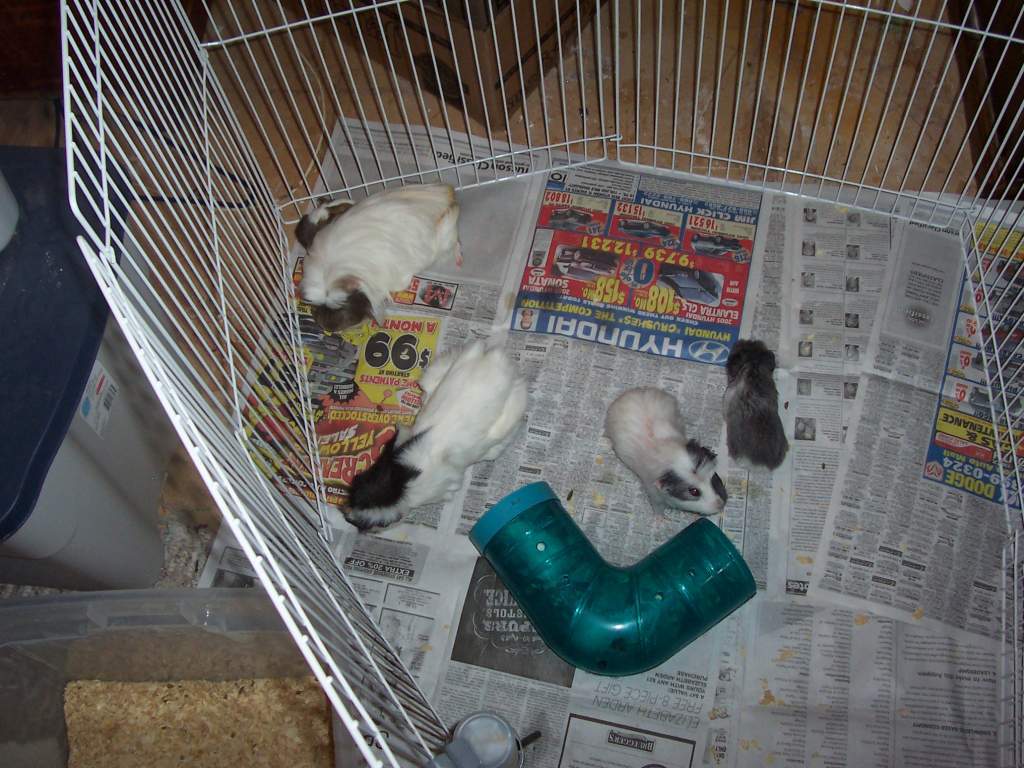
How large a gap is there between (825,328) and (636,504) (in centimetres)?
51

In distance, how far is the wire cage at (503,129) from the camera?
1.35m

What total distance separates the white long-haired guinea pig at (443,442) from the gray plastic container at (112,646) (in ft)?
0.79

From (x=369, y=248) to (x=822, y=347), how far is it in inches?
35.4

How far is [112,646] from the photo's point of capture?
1.35 meters

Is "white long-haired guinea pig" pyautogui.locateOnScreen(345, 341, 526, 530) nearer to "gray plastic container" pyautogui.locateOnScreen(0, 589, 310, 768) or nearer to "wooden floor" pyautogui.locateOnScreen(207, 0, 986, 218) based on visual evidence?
"gray plastic container" pyautogui.locateOnScreen(0, 589, 310, 768)

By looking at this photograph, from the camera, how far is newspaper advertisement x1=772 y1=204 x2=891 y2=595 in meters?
1.45

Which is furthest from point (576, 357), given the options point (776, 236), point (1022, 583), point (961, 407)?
point (1022, 583)

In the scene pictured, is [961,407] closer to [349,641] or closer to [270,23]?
[349,641]

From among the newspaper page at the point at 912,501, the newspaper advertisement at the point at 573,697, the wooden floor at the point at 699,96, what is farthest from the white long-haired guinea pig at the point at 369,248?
the newspaper page at the point at 912,501

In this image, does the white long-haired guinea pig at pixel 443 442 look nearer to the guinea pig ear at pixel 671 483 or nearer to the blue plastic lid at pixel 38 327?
the guinea pig ear at pixel 671 483

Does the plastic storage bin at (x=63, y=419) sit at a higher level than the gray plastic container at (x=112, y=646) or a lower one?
higher

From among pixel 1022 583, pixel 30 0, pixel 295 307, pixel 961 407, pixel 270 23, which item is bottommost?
pixel 1022 583

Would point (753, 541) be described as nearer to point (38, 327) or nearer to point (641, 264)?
point (641, 264)

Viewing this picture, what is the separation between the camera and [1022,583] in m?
1.35
